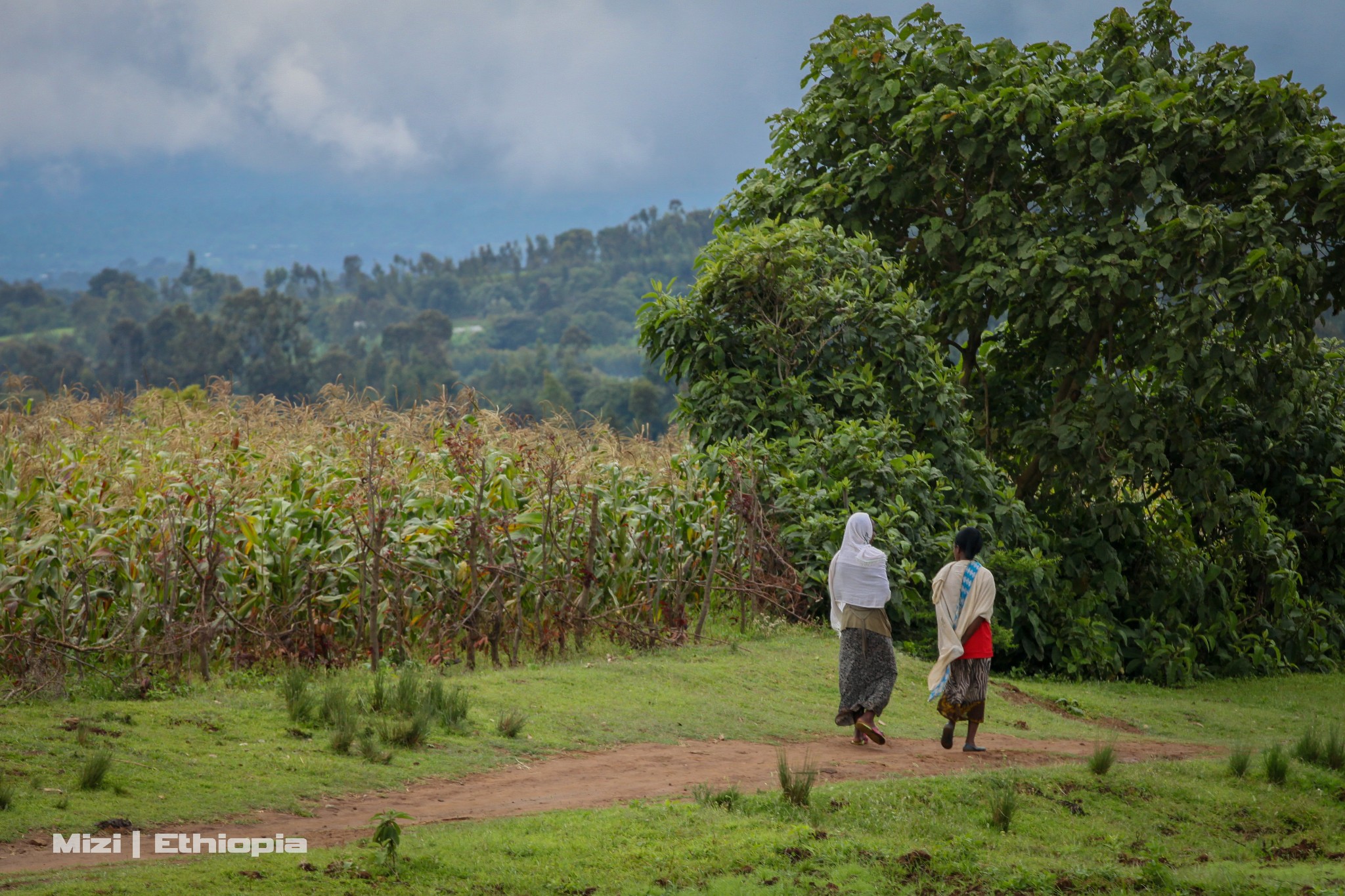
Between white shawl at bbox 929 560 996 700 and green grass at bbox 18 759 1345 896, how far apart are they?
95cm

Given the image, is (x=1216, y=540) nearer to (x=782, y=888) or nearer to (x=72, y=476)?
(x=782, y=888)

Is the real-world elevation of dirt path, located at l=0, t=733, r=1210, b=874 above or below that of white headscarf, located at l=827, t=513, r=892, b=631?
below

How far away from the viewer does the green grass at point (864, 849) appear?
444cm

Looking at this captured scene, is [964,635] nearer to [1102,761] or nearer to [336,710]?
[1102,761]

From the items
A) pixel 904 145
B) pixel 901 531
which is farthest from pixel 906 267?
pixel 901 531

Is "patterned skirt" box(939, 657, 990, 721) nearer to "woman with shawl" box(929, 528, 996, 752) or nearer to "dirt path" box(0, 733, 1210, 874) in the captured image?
"woman with shawl" box(929, 528, 996, 752)

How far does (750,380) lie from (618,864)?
25.0 ft

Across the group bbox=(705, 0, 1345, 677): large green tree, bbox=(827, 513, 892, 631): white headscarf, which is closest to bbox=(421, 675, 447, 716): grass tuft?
bbox=(827, 513, 892, 631): white headscarf

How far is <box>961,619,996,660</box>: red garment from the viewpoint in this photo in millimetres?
7352

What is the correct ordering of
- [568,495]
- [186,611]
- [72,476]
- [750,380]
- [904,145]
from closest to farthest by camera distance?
1. [186,611]
2. [72,476]
3. [568,495]
4. [750,380]
5. [904,145]

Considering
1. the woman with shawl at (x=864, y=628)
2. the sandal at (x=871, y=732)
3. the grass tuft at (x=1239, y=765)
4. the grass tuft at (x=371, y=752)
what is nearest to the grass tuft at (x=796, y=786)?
the sandal at (x=871, y=732)

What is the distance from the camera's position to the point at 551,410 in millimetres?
12031

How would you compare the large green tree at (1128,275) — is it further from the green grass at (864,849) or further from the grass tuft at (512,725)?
the grass tuft at (512,725)

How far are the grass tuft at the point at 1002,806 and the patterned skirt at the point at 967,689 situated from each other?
4.18 feet
